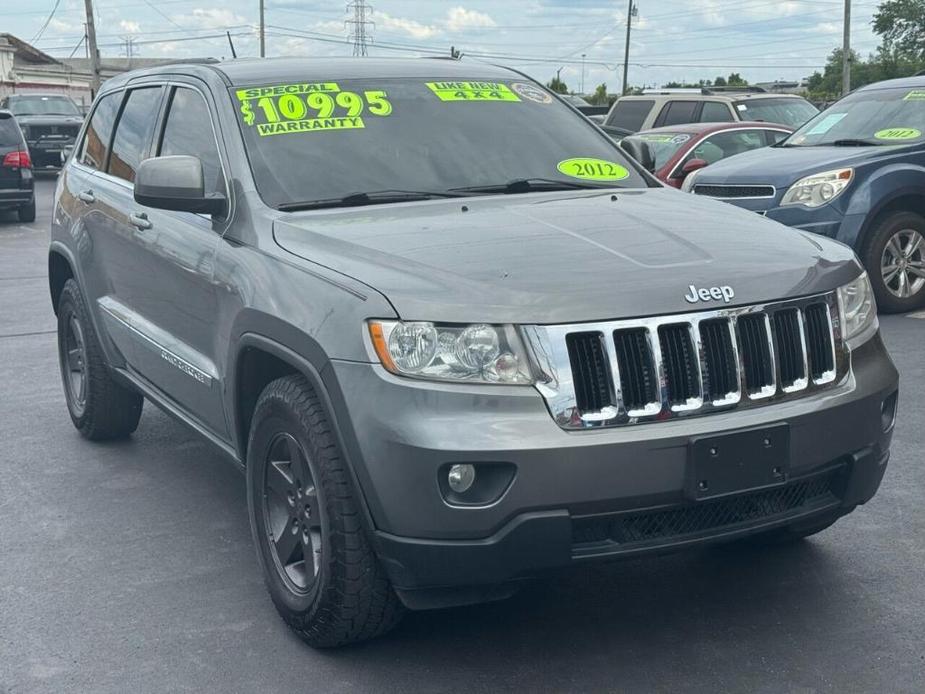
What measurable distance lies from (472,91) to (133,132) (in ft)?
5.41

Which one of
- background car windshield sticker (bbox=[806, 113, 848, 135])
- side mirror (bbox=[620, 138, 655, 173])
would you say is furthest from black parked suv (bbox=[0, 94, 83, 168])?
side mirror (bbox=[620, 138, 655, 173])

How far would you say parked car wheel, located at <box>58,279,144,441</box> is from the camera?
6.27 m

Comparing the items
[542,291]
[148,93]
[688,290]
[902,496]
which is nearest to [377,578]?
[542,291]

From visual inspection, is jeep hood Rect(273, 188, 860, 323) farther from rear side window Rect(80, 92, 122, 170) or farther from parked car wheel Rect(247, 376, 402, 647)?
rear side window Rect(80, 92, 122, 170)

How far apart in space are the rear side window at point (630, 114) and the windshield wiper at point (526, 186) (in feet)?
49.0

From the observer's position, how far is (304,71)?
5.10 m

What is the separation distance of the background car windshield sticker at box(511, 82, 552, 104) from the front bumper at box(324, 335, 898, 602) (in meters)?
2.23

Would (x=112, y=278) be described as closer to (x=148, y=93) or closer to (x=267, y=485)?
(x=148, y=93)

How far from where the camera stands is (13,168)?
1925cm

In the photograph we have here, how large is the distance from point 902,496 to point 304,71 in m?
2.89

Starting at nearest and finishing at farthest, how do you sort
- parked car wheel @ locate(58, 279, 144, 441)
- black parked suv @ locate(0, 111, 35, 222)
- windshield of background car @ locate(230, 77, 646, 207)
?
windshield of background car @ locate(230, 77, 646, 207)
parked car wheel @ locate(58, 279, 144, 441)
black parked suv @ locate(0, 111, 35, 222)

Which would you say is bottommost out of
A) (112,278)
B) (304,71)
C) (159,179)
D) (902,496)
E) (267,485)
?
(902,496)

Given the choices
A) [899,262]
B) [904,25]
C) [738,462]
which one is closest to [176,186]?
[738,462]

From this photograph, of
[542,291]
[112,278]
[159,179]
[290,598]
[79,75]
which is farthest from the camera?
[79,75]
